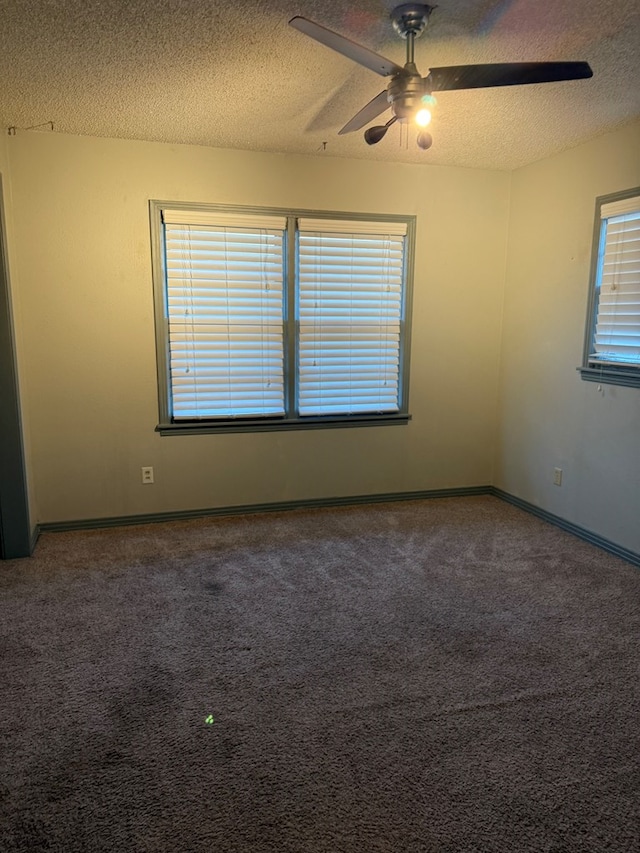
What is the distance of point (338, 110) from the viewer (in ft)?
10.1

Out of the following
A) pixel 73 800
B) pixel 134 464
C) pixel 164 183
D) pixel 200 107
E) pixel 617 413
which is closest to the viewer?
pixel 73 800

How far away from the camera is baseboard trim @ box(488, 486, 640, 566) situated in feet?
11.4

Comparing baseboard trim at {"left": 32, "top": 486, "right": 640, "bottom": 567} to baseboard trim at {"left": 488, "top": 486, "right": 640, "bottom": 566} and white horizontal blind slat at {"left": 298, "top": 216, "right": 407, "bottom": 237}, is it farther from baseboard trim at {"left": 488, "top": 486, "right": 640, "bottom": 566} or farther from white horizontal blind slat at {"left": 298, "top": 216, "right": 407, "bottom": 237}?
white horizontal blind slat at {"left": 298, "top": 216, "right": 407, "bottom": 237}

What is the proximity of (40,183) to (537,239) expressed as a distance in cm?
343

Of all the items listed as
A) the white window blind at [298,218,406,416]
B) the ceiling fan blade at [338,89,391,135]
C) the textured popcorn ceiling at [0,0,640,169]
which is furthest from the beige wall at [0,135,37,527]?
the ceiling fan blade at [338,89,391,135]

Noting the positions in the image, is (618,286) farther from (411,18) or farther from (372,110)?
(411,18)

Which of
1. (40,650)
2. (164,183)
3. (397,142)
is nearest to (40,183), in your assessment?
(164,183)

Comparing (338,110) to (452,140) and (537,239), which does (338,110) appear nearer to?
(452,140)

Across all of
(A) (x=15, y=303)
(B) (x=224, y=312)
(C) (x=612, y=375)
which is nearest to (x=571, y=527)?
(C) (x=612, y=375)

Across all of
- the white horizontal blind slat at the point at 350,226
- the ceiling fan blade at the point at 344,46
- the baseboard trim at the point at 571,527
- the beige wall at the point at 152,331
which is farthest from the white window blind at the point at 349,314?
the ceiling fan blade at the point at 344,46

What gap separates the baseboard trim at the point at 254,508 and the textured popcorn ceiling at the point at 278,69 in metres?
2.55

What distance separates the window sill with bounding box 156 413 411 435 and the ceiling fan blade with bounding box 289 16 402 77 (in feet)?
8.28

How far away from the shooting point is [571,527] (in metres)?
3.90

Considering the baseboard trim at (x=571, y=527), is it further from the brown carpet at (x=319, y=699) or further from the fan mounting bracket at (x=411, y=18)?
the fan mounting bracket at (x=411, y=18)
